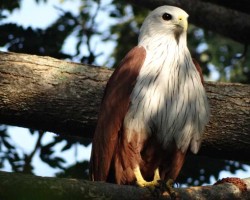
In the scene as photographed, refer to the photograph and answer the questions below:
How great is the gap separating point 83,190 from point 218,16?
427cm

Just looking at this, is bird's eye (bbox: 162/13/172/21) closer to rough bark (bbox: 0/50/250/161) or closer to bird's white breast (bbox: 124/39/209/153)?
bird's white breast (bbox: 124/39/209/153)

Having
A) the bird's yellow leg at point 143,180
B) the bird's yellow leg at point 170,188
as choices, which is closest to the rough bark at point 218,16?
the bird's yellow leg at point 143,180

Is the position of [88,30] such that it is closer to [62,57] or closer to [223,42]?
[62,57]

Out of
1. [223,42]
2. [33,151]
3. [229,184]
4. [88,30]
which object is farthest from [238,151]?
[223,42]

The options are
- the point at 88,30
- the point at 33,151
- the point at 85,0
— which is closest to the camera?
the point at 33,151

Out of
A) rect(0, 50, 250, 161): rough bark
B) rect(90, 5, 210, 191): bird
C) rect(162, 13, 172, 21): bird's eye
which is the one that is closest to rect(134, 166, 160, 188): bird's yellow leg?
rect(90, 5, 210, 191): bird

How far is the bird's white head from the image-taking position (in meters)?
5.73

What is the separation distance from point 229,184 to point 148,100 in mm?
960

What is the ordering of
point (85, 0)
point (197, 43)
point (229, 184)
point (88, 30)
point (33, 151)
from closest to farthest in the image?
point (229, 184)
point (33, 151)
point (88, 30)
point (85, 0)
point (197, 43)

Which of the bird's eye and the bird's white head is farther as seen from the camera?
the bird's eye

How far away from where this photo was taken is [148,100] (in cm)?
504

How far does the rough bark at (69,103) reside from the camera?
5801 mm

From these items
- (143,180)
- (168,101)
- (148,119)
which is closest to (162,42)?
(168,101)

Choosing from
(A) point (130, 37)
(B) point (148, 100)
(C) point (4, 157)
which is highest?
(B) point (148, 100)
